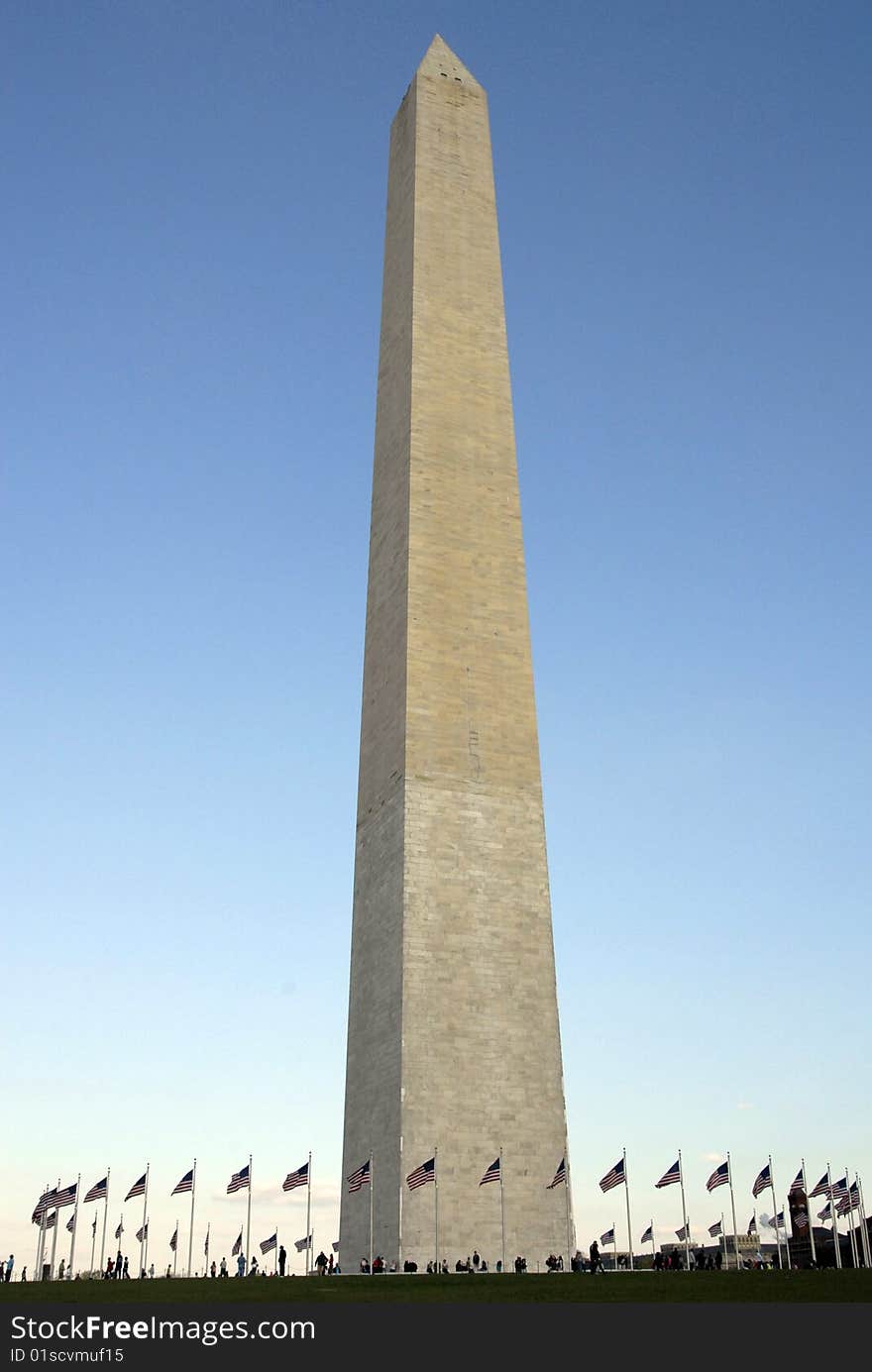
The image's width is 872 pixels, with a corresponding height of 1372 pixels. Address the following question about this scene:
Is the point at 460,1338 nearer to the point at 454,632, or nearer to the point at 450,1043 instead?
the point at 450,1043

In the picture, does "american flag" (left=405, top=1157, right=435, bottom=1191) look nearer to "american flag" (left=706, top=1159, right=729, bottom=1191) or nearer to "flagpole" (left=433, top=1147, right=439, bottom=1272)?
"flagpole" (left=433, top=1147, right=439, bottom=1272)

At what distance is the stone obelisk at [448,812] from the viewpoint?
34.4m

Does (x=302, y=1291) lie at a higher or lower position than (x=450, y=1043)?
lower

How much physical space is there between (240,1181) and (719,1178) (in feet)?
39.7

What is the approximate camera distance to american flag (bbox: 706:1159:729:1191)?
119 feet

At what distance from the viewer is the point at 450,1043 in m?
35.1

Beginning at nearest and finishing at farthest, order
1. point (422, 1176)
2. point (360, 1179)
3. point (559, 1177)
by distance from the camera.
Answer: point (422, 1176) < point (360, 1179) < point (559, 1177)

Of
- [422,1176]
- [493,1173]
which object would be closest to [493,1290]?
[422,1176]

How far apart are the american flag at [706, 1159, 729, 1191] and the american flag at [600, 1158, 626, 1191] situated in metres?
3.08

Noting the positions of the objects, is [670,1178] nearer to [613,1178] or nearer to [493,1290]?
[613,1178]

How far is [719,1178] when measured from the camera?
120 feet

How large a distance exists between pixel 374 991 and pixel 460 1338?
1981 centimetres

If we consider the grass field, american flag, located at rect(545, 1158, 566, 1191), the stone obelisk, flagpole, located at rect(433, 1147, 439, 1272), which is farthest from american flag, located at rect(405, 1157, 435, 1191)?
american flag, located at rect(545, 1158, 566, 1191)

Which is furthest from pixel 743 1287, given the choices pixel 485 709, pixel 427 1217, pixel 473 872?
pixel 485 709
